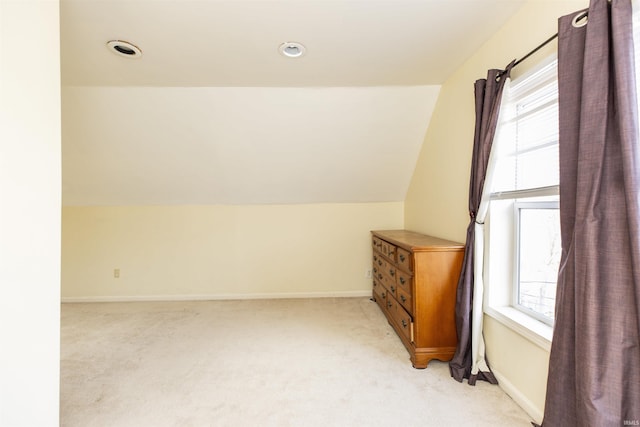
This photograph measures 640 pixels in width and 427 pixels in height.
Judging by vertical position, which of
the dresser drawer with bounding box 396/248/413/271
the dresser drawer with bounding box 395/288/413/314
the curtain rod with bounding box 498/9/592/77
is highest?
the curtain rod with bounding box 498/9/592/77

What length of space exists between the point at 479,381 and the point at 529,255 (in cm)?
88

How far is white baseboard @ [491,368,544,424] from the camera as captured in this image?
5.18 ft

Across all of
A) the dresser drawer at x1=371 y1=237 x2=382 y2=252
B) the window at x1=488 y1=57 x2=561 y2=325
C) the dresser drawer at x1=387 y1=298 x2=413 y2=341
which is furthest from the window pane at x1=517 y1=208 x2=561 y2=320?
the dresser drawer at x1=371 y1=237 x2=382 y2=252

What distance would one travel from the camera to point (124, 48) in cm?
202

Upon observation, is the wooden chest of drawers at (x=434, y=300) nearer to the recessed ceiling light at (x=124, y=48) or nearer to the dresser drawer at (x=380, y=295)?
the dresser drawer at (x=380, y=295)

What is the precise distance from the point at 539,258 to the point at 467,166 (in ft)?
2.58

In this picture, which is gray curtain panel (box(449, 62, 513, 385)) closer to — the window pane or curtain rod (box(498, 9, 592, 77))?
curtain rod (box(498, 9, 592, 77))

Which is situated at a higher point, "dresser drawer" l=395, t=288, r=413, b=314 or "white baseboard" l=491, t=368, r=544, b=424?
"dresser drawer" l=395, t=288, r=413, b=314

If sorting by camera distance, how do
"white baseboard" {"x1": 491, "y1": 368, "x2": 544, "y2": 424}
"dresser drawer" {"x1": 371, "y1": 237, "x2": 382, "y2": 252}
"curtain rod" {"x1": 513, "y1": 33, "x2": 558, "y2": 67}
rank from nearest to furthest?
"curtain rod" {"x1": 513, "y1": 33, "x2": 558, "y2": 67}, "white baseboard" {"x1": 491, "y1": 368, "x2": 544, "y2": 424}, "dresser drawer" {"x1": 371, "y1": 237, "x2": 382, "y2": 252}

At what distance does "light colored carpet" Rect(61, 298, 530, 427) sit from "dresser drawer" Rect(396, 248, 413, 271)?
2.19 ft

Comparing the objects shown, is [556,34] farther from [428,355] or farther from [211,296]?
[211,296]
